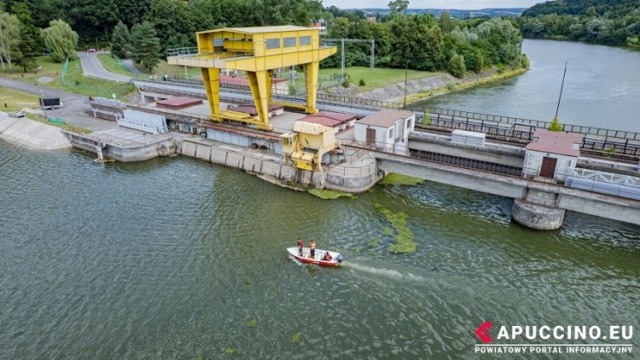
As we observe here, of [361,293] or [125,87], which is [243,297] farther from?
[125,87]

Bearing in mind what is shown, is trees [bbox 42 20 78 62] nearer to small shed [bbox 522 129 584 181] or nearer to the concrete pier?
small shed [bbox 522 129 584 181]

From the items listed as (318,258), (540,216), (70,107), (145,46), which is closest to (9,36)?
(145,46)

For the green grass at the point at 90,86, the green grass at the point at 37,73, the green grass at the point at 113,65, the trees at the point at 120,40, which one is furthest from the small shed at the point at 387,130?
the trees at the point at 120,40

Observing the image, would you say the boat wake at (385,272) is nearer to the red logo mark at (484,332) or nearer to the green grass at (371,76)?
the red logo mark at (484,332)

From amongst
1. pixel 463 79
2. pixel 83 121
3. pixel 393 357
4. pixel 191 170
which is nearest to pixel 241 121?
pixel 191 170

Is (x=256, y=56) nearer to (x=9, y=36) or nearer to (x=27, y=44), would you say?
(x=9, y=36)
